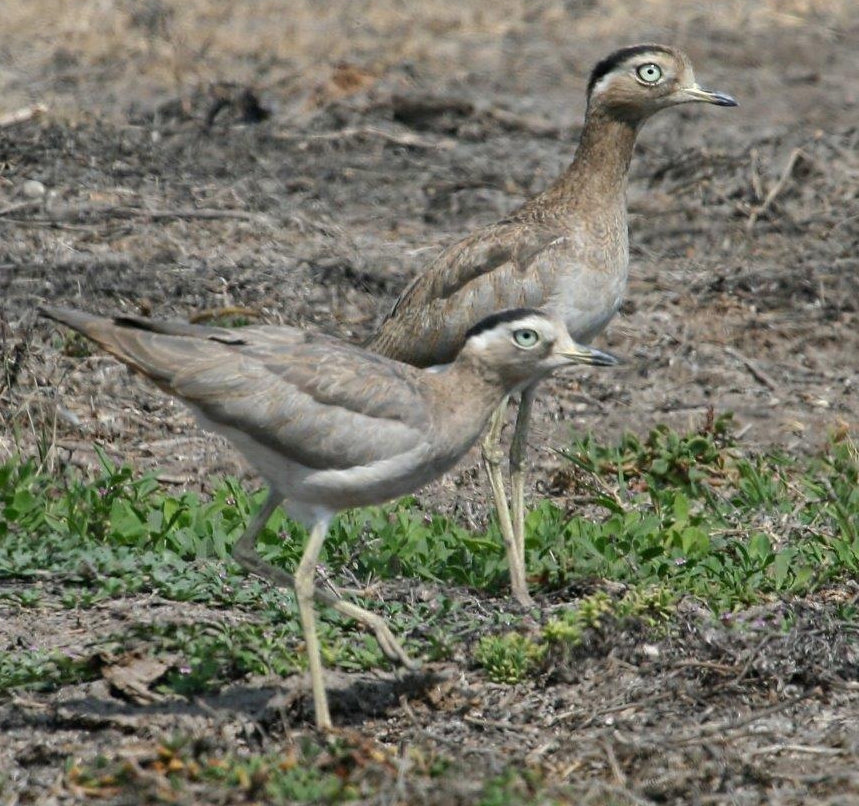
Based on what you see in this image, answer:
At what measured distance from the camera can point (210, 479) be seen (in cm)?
812

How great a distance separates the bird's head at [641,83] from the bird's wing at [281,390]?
2444 millimetres

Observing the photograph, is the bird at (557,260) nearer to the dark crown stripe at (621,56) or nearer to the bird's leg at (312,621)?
the dark crown stripe at (621,56)

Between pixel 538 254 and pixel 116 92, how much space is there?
24.5 ft

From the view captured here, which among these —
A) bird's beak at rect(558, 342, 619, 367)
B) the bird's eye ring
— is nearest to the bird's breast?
the bird's eye ring

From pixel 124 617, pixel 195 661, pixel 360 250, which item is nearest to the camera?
pixel 195 661

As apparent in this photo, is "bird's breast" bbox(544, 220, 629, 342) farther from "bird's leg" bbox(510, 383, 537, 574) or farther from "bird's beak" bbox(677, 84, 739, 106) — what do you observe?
Result: "bird's beak" bbox(677, 84, 739, 106)

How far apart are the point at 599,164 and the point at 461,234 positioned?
12.1 ft

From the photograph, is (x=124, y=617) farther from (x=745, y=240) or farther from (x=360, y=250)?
(x=745, y=240)

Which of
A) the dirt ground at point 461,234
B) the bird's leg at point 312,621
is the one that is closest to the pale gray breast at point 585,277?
the dirt ground at point 461,234

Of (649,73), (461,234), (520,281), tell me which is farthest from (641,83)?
(461,234)

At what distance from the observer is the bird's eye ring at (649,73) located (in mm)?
7887

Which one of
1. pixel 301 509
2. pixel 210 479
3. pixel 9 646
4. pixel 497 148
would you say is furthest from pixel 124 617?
pixel 497 148

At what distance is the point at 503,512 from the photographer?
7.02 m

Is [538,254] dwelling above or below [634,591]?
above
